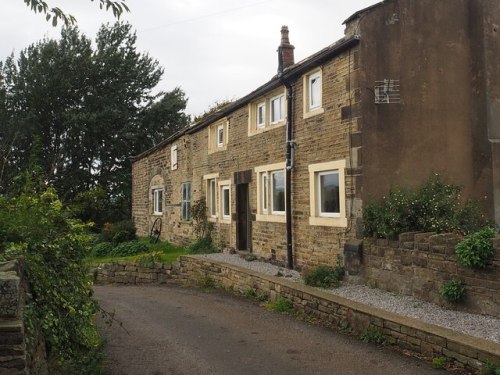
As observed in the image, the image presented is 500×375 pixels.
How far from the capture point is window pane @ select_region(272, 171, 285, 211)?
13245mm

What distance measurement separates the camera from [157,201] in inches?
957

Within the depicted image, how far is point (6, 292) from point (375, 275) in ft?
22.4

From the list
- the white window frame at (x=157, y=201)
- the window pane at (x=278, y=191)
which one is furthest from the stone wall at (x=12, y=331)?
the white window frame at (x=157, y=201)

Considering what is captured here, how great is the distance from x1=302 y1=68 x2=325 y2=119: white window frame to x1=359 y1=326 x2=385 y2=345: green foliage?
17.9 feet

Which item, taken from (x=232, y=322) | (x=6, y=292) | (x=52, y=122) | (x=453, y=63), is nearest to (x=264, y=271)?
(x=232, y=322)

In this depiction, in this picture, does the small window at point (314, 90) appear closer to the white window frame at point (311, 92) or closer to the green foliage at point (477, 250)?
the white window frame at point (311, 92)

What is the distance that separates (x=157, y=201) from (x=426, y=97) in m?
16.1

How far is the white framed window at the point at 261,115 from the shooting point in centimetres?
1439

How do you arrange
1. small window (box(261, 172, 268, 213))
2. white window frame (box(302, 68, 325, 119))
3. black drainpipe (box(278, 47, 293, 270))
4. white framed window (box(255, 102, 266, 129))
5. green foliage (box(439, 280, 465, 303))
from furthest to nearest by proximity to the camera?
1. white framed window (box(255, 102, 266, 129))
2. small window (box(261, 172, 268, 213))
3. black drainpipe (box(278, 47, 293, 270))
4. white window frame (box(302, 68, 325, 119))
5. green foliage (box(439, 280, 465, 303))

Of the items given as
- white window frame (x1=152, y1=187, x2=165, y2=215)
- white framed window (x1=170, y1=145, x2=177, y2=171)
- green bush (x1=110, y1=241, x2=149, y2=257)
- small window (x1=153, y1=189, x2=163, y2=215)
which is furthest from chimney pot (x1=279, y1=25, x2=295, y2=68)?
small window (x1=153, y1=189, x2=163, y2=215)

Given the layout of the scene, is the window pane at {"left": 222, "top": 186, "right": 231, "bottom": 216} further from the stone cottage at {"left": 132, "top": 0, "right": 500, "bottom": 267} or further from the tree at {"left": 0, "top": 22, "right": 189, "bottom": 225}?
the tree at {"left": 0, "top": 22, "right": 189, "bottom": 225}

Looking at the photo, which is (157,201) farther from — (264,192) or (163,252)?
(264,192)

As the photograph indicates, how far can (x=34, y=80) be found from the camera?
32094 millimetres

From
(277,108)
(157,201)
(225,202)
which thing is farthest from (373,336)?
(157,201)
